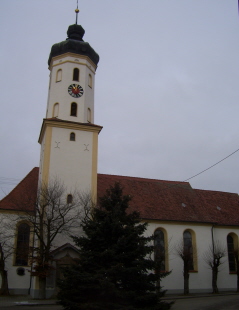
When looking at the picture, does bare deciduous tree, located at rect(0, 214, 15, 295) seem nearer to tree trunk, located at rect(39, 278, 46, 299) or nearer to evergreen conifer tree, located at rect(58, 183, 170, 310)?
tree trunk, located at rect(39, 278, 46, 299)

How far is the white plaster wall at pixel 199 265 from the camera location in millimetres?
28109

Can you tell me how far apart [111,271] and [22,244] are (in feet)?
45.3

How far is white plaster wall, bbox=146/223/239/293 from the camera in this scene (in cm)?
2811

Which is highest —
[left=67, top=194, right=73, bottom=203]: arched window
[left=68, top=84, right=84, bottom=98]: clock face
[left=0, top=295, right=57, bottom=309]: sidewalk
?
[left=68, top=84, right=84, bottom=98]: clock face

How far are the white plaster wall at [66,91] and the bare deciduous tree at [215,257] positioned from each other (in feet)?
50.1

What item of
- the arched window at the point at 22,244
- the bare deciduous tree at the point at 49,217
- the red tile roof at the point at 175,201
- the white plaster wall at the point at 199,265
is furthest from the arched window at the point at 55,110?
the white plaster wall at the point at 199,265

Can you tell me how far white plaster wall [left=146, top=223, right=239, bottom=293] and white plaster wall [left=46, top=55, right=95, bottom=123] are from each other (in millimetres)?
11066

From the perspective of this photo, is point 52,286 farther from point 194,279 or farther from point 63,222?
point 194,279

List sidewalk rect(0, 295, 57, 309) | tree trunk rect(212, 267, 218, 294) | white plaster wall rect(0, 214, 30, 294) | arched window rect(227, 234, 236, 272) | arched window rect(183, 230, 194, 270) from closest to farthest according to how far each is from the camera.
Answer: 1. sidewalk rect(0, 295, 57, 309)
2. white plaster wall rect(0, 214, 30, 294)
3. arched window rect(183, 230, 194, 270)
4. tree trunk rect(212, 267, 218, 294)
5. arched window rect(227, 234, 236, 272)

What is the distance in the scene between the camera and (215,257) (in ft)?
93.4

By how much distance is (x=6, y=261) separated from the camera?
81.4 ft

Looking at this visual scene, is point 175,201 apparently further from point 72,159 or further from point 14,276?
point 14,276

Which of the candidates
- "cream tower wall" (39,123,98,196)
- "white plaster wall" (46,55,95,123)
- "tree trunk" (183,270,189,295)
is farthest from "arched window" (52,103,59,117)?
"tree trunk" (183,270,189,295)

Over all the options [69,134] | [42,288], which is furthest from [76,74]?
[42,288]
